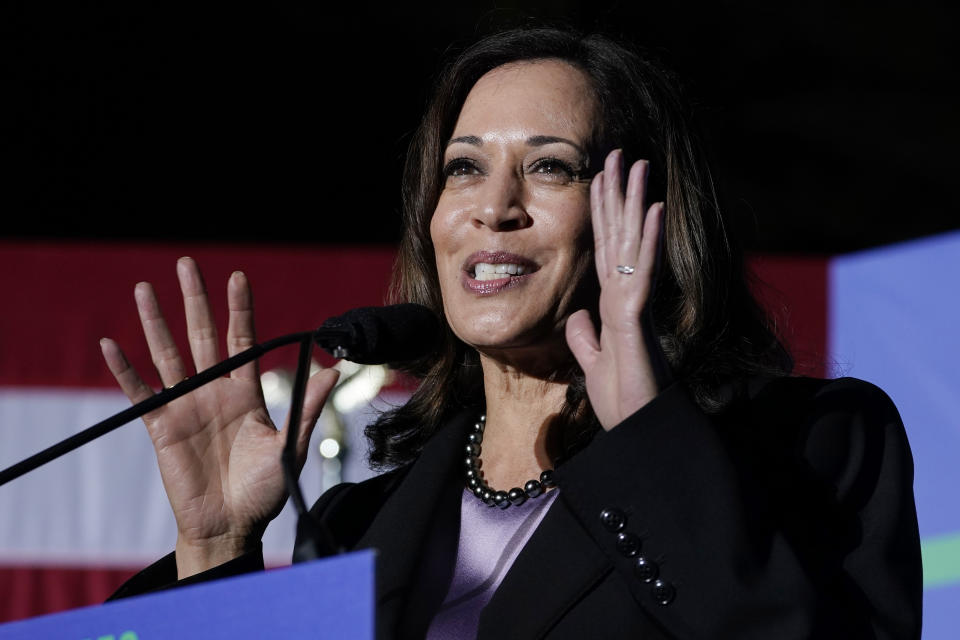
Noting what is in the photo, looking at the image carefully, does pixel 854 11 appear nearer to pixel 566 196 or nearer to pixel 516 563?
pixel 566 196

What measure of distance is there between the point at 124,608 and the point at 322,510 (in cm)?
82

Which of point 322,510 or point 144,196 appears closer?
point 322,510

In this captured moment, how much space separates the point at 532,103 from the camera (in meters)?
1.82

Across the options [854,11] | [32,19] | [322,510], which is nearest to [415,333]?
[322,510]

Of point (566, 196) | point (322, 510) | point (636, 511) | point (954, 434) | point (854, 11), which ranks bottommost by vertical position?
point (954, 434)

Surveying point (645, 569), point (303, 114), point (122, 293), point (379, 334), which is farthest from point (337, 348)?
point (303, 114)

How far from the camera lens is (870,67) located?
14.0ft

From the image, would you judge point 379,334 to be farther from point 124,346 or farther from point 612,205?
point 124,346

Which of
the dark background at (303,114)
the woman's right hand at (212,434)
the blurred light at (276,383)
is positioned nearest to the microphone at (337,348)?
the woman's right hand at (212,434)

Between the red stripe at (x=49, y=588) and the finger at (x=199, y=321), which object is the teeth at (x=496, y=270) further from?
the red stripe at (x=49, y=588)

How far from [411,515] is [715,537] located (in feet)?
1.89

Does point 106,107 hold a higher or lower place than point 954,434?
higher

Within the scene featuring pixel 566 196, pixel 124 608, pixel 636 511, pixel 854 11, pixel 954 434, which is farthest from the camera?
pixel 854 11

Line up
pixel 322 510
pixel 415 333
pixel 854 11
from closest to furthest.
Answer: pixel 415 333, pixel 322 510, pixel 854 11
